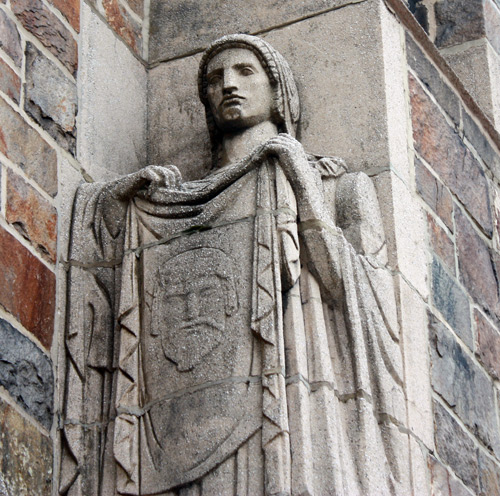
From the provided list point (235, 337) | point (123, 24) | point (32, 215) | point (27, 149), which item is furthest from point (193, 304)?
point (123, 24)

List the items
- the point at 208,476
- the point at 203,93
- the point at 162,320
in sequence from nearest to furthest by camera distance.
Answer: the point at 208,476
the point at 162,320
the point at 203,93

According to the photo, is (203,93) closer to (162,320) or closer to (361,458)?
(162,320)

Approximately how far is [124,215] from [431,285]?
1109mm

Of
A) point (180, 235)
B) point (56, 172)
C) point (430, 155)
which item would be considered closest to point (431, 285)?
point (430, 155)

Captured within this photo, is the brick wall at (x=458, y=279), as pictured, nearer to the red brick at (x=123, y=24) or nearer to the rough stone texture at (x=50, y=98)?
the red brick at (x=123, y=24)

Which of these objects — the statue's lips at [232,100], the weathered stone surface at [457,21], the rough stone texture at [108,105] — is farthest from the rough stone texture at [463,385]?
the weathered stone surface at [457,21]

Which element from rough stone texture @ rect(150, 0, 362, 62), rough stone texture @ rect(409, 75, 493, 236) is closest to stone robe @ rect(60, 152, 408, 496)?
rough stone texture @ rect(409, 75, 493, 236)

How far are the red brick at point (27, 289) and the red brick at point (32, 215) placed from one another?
0.06 m

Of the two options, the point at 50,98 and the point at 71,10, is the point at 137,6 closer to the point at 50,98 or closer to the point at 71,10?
the point at 71,10

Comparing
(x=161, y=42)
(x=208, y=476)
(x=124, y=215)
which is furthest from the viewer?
(x=161, y=42)

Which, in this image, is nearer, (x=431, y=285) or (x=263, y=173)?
(x=263, y=173)

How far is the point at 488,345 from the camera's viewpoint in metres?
5.91

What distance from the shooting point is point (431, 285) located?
17.8 ft

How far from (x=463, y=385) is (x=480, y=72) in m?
2.01
